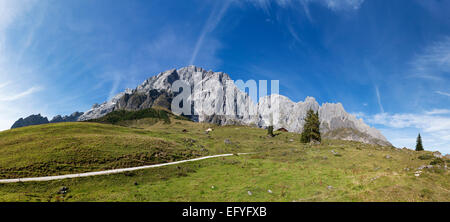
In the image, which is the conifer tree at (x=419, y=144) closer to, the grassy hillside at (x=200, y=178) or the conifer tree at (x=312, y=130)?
the conifer tree at (x=312, y=130)

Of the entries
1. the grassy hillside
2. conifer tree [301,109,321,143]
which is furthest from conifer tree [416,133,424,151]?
the grassy hillside

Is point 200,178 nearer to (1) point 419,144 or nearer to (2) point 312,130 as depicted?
A: (2) point 312,130

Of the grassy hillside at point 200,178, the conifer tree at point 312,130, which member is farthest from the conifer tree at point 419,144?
the grassy hillside at point 200,178

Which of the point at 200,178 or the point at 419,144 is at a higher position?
the point at 419,144

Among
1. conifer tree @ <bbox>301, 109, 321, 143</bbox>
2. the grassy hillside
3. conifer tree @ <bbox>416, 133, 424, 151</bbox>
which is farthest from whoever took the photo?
conifer tree @ <bbox>416, 133, 424, 151</bbox>

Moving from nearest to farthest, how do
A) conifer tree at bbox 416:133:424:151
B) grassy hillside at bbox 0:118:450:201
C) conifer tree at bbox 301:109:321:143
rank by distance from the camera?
grassy hillside at bbox 0:118:450:201, conifer tree at bbox 301:109:321:143, conifer tree at bbox 416:133:424:151

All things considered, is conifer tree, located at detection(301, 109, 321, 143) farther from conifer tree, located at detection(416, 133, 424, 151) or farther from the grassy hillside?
conifer tree, located at detection(416, 133, 424, 151)

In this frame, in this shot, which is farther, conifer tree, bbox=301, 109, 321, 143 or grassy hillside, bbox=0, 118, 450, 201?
conifer tree, bbox=301, 109, 321, 143

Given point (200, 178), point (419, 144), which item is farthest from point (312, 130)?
point (419, 144)

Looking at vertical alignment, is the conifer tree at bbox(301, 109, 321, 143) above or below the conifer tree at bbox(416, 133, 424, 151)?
above

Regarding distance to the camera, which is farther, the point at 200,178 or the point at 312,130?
the point at 312,130
